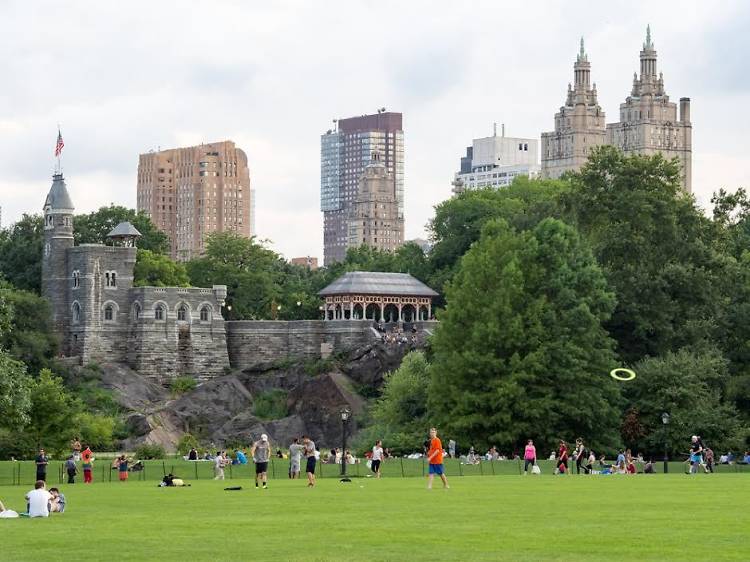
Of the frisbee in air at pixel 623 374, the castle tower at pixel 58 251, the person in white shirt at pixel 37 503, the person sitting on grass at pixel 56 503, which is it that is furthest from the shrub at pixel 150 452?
the person in white shirt at pixel 37 503

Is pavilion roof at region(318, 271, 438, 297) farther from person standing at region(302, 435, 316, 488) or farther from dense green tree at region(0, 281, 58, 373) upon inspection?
person standing at region(302, 435, 316, 488)

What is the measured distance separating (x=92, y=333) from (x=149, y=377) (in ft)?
14.7

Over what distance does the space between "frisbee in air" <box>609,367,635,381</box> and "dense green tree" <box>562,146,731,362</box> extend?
16.7 feet

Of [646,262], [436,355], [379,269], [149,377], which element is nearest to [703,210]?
[646,262]

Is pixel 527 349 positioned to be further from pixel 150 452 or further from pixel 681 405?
pixel 150 452

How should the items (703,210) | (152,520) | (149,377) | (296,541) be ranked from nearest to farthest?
(296,541), (152,520), (703,210), (149,377)

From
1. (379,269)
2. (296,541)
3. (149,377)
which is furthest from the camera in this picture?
(379,269)

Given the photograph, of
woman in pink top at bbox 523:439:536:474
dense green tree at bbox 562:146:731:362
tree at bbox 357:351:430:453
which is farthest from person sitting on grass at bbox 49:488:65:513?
dense green tree at bbox 562:146:731:362

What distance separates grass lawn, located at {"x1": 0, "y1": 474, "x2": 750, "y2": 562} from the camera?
25422 millimetres

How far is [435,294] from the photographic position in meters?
117

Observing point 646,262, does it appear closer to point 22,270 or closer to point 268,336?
point 268,336

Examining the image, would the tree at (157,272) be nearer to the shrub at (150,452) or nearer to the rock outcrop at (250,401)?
the rock outcrop at (250,401)

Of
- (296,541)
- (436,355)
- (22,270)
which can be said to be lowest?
(296,541)

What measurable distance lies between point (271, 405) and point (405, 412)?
75.6ft
